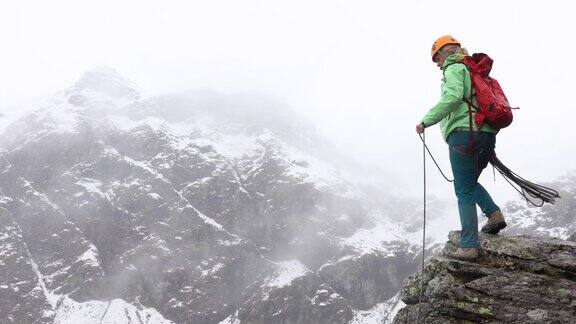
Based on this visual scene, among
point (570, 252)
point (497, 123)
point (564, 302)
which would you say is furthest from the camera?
point (570, 252)

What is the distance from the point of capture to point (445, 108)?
Answer: 8344 millimetres

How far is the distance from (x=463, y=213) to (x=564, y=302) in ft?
6.73

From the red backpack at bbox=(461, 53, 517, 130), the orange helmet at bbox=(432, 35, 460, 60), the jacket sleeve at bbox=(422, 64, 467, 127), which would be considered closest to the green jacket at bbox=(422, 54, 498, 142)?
the jacket sleeve at bbox=(422, 64, 467, 127)

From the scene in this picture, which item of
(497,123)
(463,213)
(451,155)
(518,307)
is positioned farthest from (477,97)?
(518,307)

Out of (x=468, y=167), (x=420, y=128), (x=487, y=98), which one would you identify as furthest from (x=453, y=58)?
(x=468, y=167)

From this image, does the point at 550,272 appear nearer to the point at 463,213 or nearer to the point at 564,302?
the point at 564,302

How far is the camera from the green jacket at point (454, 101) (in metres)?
8.23

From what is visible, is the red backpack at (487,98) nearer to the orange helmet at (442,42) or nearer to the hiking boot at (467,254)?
the orange helmet at (442,42)

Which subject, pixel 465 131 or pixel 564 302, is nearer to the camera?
pixel 564 302

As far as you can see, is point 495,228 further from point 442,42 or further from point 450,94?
point 442,42

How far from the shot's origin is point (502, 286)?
8.17m

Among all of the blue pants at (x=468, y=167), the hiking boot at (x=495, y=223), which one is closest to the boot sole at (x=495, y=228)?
the hiking boot at (x=495, y=223)

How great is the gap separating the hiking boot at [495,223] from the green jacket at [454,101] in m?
1.92

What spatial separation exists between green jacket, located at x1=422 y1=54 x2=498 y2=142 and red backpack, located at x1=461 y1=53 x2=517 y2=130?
100mm
